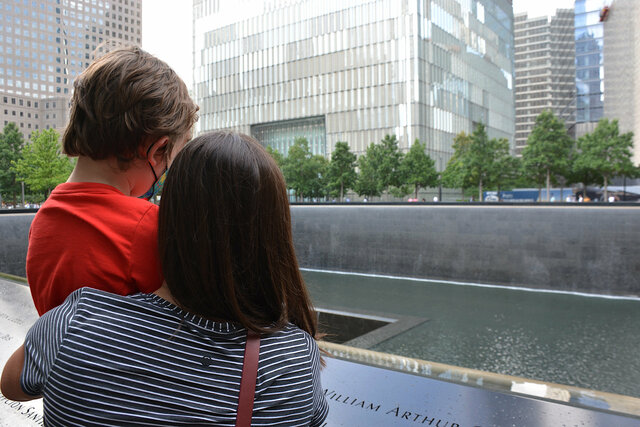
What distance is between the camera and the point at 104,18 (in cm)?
1878

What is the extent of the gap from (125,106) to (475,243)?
45.2 ft

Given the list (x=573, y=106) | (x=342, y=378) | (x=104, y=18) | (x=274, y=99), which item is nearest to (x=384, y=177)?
(x=274, y=99)

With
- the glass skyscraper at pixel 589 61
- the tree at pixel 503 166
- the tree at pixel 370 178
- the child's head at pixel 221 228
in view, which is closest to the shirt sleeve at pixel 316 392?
the child's head at pixel 221 228

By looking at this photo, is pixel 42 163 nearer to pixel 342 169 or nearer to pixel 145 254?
pixel 342 169

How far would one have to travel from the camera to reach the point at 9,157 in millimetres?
31141

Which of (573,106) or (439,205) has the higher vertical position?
(573,106)

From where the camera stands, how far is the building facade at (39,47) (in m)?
18.9

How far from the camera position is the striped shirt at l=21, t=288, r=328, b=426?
2.93 feet

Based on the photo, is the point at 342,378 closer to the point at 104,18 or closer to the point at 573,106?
the point at 104,18

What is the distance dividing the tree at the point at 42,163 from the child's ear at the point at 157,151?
99.9ft

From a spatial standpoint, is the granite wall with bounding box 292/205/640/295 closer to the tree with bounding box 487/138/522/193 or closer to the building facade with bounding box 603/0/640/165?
the tree with bounding box 487/138/522/193

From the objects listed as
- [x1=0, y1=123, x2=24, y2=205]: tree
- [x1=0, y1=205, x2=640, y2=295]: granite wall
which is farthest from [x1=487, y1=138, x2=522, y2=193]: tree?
[x1=0, y1=123, x2=24, y2=205]: tree

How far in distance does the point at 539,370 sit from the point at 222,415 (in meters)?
6.50

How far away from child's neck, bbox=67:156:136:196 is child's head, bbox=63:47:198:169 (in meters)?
0.02
